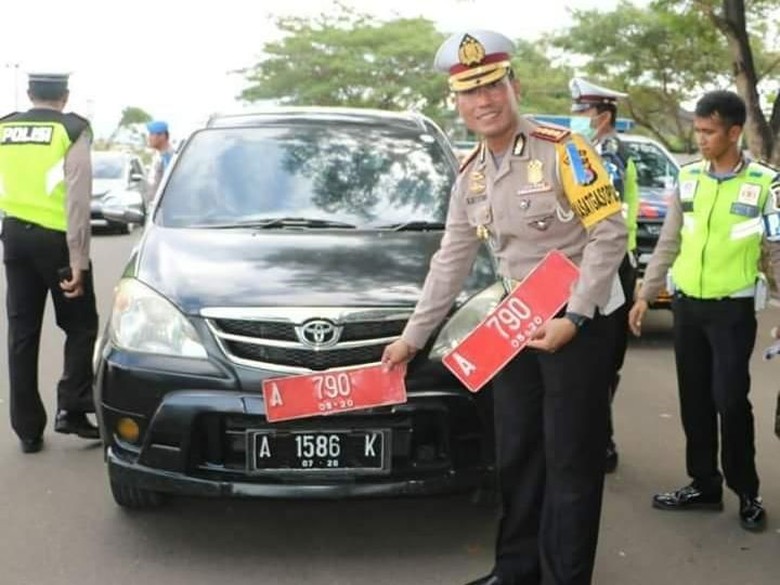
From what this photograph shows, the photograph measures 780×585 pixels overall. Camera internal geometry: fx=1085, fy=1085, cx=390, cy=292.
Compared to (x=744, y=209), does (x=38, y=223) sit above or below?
below

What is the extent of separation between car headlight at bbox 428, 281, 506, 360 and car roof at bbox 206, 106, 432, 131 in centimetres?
168

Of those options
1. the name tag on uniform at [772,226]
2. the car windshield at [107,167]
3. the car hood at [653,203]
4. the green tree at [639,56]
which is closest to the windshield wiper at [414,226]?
the name tag on uniform at [772,226]

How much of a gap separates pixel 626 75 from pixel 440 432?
2657 cm

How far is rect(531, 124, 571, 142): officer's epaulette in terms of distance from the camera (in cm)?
316

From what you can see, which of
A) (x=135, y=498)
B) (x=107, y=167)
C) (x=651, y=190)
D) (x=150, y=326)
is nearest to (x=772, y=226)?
(x=150, y=326)

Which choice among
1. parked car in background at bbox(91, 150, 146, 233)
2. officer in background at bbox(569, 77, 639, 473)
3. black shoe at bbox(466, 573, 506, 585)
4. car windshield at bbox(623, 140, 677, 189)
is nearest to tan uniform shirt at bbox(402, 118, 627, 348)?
black shoe at bbox(466, 573, 506, 585)

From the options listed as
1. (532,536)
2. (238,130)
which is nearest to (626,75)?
(238,130)

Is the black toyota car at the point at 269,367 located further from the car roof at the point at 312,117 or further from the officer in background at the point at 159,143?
the officer in background at the point at 159,143

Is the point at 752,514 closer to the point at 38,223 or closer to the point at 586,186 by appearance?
the point at 586,186

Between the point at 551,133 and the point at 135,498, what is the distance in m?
2.30

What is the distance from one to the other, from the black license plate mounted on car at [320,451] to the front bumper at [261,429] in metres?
0.02

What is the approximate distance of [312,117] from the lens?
5438mm

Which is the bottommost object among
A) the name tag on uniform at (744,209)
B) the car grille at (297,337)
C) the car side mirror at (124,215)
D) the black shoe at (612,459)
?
the black shoe at (612,459)

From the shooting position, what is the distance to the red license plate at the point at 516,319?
3.14 m
